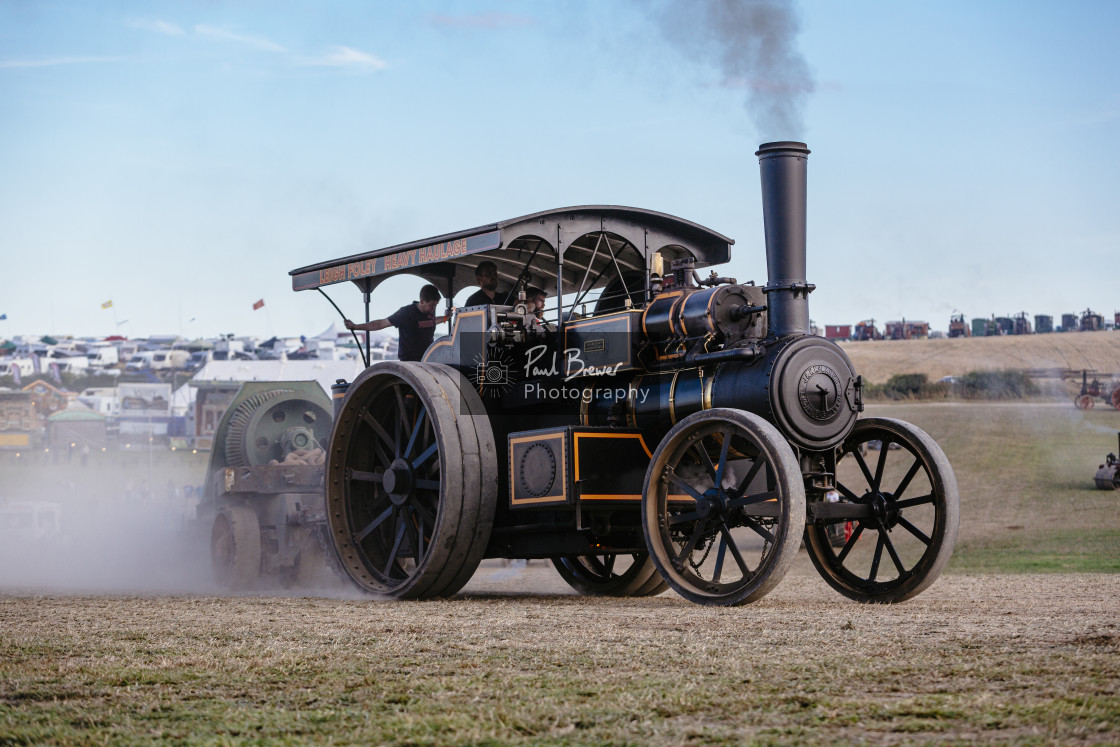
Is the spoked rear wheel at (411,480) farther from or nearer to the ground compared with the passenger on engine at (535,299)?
nearer to the ground

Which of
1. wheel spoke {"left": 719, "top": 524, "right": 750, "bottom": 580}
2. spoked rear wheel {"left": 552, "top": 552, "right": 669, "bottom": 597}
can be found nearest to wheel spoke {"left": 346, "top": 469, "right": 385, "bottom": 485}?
spoked rear wheel {"left": 552, "top": 552, "right": 669, "bottom": 597}

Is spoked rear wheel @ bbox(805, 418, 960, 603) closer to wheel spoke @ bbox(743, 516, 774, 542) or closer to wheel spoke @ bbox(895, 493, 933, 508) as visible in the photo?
wheel spoke @ bbox(895, 493, 933, 508)

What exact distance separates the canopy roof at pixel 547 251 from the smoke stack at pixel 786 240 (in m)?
1.50

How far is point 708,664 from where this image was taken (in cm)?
458

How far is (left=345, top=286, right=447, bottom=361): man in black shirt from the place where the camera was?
1045cm

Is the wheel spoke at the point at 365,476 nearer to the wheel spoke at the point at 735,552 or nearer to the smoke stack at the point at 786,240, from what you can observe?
the wheel spoke at the point at 735,552

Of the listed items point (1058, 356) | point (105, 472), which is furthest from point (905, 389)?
point (105, 472)

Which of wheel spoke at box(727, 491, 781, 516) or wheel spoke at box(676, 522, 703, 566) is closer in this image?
wheel spoke at box(727, 491, 781, 516)

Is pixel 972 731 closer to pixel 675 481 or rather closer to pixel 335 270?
pixel 675 481

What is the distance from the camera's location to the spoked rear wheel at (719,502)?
22.1 ft

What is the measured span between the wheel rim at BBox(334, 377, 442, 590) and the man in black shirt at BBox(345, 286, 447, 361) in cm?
72

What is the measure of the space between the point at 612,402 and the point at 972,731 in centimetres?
529

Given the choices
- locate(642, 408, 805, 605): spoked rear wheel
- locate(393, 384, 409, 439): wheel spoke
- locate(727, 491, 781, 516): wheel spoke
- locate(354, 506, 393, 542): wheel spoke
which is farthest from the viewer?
locate(354, 506, 393, 542): wheel spoke

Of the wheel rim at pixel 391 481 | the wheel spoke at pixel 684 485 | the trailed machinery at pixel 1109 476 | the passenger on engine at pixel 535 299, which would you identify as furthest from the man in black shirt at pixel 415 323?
the trailed machinery at pixel 1109 476
